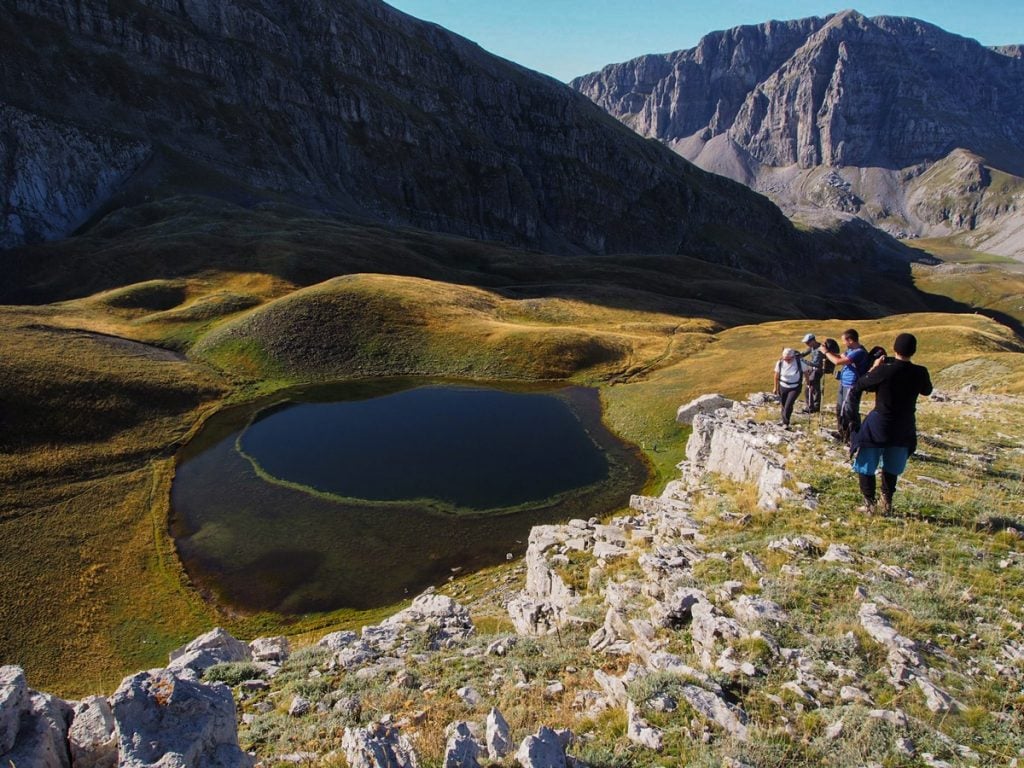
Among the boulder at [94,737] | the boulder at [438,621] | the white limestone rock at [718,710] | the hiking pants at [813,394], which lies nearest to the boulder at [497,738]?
the white limestone rock at [718,710]

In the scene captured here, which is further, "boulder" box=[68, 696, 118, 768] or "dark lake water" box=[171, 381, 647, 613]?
"dark lake water" box=[171, 381, 647, 613]

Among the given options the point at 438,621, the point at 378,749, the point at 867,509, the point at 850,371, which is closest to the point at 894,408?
the point at 867,509

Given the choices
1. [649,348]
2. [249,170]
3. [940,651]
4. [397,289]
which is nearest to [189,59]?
[249,170]

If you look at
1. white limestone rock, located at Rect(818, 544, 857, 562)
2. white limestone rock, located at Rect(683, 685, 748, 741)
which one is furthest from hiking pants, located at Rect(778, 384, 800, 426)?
white limestone rock, located at Rect(683, 685, 748, 741)

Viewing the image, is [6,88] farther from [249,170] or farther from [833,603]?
[833,603]

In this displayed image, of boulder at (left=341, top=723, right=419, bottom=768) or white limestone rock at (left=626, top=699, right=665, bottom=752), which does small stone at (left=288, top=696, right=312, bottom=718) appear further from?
white limestone rock at (left=626, top=699, right=665, bottom=752)

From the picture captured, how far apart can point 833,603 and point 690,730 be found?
5.49 m

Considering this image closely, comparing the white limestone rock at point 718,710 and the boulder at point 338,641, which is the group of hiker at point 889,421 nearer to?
the white limestone rock at point 718,710

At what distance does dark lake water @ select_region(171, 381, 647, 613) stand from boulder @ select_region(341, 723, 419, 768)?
2322cm

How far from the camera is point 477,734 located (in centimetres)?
1018

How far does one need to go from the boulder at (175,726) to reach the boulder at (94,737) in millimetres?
227

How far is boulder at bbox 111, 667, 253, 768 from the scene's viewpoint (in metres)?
8.69

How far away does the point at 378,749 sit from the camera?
31.2 ft

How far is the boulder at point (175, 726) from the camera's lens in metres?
8.69
